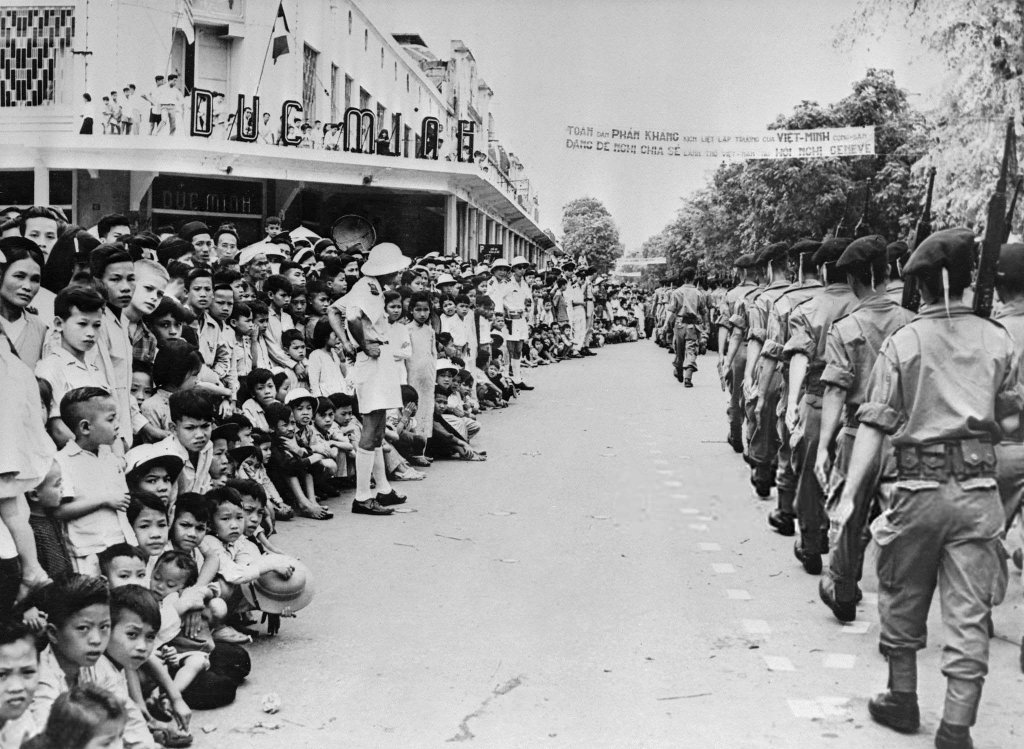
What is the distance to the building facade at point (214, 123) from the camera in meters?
19.8

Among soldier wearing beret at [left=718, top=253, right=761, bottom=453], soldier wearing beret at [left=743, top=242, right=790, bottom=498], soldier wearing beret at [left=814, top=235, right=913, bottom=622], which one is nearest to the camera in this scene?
soldier wearing beret at [left=814, top=235, right=913, bottom=622]

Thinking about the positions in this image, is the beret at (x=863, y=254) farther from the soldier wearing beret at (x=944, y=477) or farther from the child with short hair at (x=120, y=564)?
the child with short hair at (x=120, y=564)

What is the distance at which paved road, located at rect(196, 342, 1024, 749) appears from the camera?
4.64 metres

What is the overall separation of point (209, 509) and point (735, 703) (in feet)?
8.54

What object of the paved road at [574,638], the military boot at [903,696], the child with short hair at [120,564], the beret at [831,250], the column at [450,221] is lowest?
the paved road at [574,638]

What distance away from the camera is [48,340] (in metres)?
5.48

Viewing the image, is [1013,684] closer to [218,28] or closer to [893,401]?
[893,401]

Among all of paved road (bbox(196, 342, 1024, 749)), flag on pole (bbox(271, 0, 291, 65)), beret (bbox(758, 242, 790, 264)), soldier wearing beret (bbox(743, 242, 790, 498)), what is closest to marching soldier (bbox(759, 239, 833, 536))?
paved road (bbox(196, 342, 1024, 749))

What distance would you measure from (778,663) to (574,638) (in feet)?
3.35

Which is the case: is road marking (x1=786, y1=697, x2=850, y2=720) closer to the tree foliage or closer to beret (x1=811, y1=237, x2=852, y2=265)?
beret (x1=811, y1=237, x2=852, y2=265)

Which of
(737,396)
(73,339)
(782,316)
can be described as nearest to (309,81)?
(737,396)

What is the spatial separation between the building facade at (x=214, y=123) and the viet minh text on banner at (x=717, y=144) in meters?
5.09

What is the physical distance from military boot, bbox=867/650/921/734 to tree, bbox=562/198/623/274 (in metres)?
79.8

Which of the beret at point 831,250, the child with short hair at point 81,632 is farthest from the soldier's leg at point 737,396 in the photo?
the child with short hair at point 81,632
